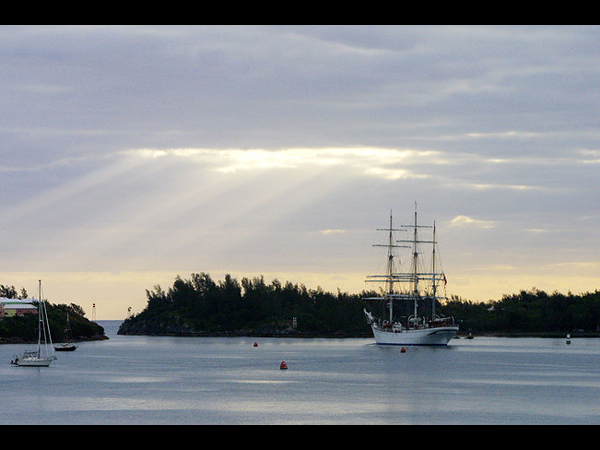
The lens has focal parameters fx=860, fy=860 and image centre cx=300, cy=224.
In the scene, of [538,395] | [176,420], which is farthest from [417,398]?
[176,420]

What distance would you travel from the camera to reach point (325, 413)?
212ft

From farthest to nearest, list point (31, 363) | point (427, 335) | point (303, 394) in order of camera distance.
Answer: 1. point (427, 335)
2. point (31, 363)
3. point (303, 394)

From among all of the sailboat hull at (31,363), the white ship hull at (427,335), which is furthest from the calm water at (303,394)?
the white ship hull at (427,335)

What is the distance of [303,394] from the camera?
81.9 metres

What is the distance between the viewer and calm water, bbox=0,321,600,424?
63.3m

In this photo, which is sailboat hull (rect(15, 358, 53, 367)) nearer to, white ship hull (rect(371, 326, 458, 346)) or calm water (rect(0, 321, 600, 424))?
calm water (rect(0, 321, 600, 424))

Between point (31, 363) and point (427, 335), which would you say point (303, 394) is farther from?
point (427, 335)

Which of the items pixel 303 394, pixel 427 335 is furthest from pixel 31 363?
pixel 427 335
